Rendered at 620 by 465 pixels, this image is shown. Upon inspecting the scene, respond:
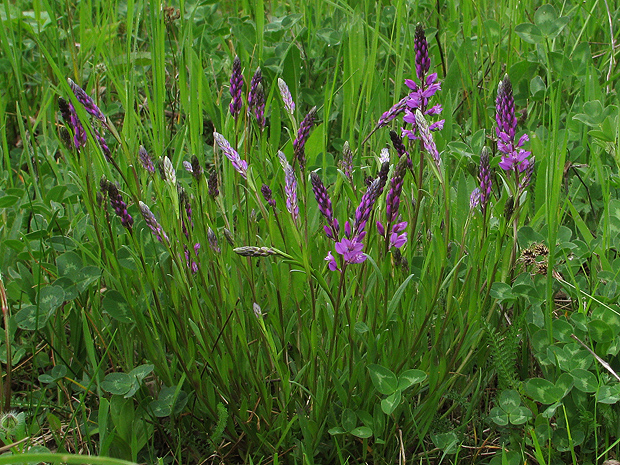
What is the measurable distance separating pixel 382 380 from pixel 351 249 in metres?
0.38

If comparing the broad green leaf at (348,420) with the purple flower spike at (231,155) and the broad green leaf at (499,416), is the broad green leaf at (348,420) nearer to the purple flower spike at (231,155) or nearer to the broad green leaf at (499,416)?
the broad green leaf at (499,416)

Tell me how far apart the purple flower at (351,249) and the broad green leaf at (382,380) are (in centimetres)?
32

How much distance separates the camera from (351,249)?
50.5 inches

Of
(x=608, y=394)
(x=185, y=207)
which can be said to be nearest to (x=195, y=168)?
(x=185, y=207)

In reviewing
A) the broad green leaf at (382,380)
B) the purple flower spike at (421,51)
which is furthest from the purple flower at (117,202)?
the purple flower spike at (421,51)

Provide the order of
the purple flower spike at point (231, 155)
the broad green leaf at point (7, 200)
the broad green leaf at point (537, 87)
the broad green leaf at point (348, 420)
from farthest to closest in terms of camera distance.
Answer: the broad green leaf at point (537, 87) < the broad green leaf at point (7, 200) < the broad green leaf at point (348, 420) < the purple flower spike at point (231, 155)

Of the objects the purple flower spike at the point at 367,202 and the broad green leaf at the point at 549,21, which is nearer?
the purple flower spike at the point at 367,202


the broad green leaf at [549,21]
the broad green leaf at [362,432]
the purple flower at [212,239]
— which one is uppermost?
the broad green leaf at [549,21]

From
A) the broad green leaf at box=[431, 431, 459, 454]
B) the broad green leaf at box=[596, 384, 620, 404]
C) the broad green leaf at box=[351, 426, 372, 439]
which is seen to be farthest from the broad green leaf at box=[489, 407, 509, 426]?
the broad green leaf at box=[351, 426, 372, 439]

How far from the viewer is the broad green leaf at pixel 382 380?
4.82ft

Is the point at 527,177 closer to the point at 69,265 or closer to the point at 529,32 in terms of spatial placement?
the point at 69,265

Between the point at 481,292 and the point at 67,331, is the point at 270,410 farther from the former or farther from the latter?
the point at 67,331

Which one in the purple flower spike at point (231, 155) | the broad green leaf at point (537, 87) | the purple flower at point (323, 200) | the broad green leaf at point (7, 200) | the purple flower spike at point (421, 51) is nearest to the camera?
the purple flower at point (323, 200)

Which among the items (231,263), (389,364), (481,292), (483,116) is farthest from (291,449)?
(483,116)
